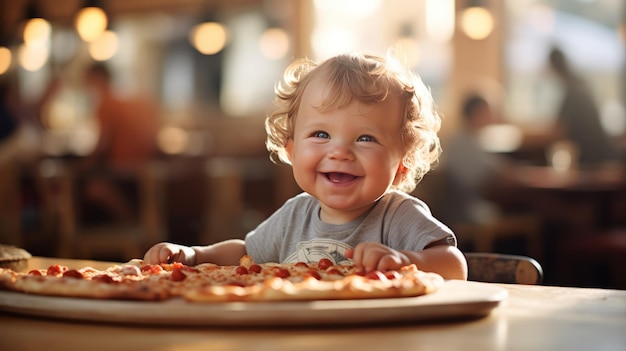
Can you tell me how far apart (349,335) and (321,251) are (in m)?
0.54

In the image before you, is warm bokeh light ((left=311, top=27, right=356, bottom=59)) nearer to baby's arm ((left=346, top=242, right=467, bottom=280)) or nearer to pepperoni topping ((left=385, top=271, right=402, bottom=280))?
baby's arm ((left=346, top=242, right=467, bottom=280))

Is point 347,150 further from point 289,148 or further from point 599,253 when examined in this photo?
point 599,253

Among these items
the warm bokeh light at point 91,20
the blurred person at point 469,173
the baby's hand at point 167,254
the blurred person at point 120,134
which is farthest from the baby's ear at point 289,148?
the warm bokeh light at point 91,20

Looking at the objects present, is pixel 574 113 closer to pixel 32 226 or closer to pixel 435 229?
pixel 32 226

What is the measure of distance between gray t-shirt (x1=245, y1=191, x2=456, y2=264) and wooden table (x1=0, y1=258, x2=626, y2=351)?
0.35m

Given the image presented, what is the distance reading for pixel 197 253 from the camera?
1.45 m

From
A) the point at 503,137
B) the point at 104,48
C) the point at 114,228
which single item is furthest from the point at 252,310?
the point at 104,48

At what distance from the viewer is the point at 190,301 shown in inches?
35.8

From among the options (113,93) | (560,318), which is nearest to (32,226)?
(113,93)

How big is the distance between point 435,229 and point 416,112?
0.71 feet

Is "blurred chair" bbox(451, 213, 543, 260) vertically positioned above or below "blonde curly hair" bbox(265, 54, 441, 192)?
below

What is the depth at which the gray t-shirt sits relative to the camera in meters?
1.32

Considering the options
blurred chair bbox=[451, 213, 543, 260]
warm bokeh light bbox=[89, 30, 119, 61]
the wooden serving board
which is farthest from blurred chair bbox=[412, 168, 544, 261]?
warm bokeh light bbox=[89, 30, 119, 61]

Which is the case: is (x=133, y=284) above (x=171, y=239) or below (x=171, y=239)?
above
